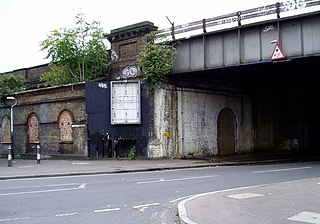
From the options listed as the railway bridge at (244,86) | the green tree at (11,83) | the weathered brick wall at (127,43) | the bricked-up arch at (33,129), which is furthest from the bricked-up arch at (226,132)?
the green tree at (11,83)

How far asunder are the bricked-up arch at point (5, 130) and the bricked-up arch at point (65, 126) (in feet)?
27.5

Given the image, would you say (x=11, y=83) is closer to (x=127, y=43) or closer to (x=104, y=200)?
(x=127, y=43)

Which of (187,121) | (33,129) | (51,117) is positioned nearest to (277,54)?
(187,121)

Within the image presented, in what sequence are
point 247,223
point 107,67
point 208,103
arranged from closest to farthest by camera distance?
point 247,223 → point 208,103 → point 107,67

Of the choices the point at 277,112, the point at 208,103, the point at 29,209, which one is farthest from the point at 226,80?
the point at 29,209

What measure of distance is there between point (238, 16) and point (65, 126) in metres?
14.4

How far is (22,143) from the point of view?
104ft

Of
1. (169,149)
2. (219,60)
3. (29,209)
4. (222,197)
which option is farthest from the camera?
(169,149)

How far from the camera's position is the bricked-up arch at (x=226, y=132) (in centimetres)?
2995

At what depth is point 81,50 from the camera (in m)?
31.6

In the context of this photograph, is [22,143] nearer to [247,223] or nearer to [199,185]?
[199,185]

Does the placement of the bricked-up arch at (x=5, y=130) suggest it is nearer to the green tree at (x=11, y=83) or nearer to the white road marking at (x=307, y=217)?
the green tree at (x=11, y=83)

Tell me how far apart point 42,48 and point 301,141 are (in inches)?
1026

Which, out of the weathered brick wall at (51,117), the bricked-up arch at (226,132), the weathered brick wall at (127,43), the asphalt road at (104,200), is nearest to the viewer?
the asphalt road at (104,200)
